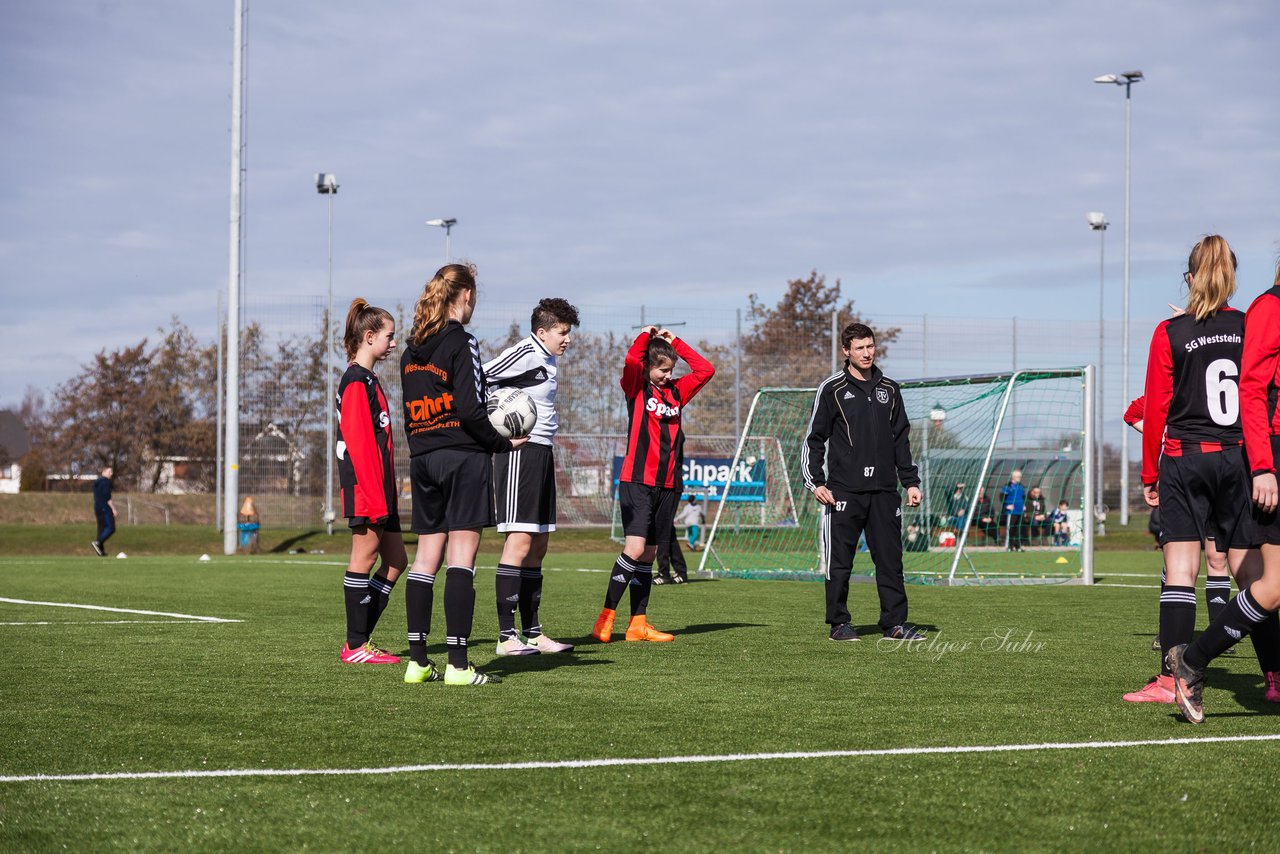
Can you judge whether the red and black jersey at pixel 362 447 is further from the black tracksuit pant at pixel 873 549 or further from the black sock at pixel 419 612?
the black tracksuit pant at pixel 873 549

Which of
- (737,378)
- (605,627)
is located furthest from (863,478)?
(737,378)

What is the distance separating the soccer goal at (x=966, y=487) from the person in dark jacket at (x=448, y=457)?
9673mm

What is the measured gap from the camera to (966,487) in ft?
60.1

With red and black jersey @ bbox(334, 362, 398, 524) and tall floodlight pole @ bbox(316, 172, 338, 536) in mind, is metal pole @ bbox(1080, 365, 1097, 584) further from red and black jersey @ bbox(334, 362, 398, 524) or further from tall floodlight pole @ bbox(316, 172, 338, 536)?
tall floodlight pole @ bbox(316, 172, 338, 536)

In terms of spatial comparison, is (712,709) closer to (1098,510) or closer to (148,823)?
(148,823)

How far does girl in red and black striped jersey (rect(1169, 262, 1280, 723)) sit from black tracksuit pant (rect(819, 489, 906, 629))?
344 cm

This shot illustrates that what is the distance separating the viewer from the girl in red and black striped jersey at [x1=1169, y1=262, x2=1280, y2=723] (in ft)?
16.7

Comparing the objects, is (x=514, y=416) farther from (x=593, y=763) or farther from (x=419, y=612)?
(x=593, y=763)

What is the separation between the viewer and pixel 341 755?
457 cm

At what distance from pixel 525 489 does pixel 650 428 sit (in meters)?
1.24

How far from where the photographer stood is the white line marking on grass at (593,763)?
4.22 m

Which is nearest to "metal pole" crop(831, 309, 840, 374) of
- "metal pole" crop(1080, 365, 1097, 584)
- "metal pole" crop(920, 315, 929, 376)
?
"metal pole" crop(920, 315, 929, 376)

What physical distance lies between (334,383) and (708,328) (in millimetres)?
8030

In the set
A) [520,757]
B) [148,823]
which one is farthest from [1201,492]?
[148,823]
